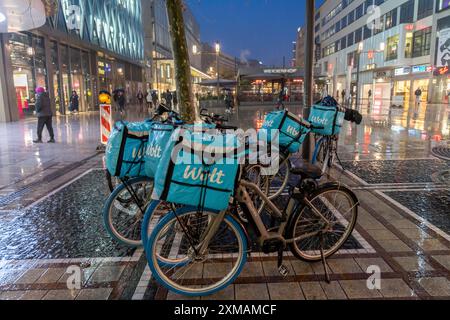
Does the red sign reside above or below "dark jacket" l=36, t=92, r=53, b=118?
above

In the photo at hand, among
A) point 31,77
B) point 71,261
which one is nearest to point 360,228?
point 71,261

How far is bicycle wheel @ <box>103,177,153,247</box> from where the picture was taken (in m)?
3.87

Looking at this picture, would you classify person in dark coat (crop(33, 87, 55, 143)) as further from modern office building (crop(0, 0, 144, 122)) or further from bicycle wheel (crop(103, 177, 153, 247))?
bicycle wheel (crop(103, 177, 153, 247))

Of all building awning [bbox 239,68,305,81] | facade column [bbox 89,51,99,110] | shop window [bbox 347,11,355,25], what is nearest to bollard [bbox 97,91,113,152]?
facade column [bbox 89,51,99,110]

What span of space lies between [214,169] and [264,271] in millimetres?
1283

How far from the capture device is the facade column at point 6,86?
58.9 feet

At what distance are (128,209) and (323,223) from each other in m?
2.21

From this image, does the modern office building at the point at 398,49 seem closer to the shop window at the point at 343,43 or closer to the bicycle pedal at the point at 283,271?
the shop window at the point at 343,43

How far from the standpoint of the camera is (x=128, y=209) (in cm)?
412

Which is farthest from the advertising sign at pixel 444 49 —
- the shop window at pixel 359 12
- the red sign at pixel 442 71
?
the shop window at pixel 359 12

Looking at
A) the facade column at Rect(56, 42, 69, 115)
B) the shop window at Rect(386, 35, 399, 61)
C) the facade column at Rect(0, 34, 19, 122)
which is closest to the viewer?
the facade column at Rect(0, 34, 19, 122)

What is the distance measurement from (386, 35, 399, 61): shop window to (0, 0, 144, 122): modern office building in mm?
32697

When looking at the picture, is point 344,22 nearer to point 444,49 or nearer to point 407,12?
point 407,12

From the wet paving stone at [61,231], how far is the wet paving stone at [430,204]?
384 cm
